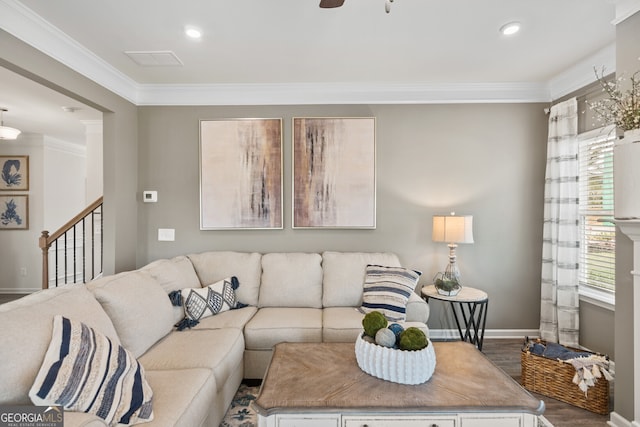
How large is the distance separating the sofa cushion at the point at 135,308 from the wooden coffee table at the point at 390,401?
35.3 inches

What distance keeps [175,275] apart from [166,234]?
3.10 feet

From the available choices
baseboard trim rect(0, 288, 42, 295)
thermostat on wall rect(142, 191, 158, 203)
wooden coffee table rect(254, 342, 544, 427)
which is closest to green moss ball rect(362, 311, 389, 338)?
wooden coffee table rect(254, 342, 544, 427)

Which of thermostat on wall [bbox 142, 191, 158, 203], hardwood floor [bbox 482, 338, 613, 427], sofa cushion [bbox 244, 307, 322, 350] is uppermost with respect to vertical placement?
thermostat on wall [bbox 142, 191, 158, 203]

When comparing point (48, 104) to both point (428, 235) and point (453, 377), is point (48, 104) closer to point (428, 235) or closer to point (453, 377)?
point (428, 235)

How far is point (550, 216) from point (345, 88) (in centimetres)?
245

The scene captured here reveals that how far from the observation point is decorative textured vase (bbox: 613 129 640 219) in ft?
5.49

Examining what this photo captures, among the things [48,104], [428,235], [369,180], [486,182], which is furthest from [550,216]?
[48,104]

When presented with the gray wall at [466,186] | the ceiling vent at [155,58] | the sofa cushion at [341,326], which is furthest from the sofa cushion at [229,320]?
the ceiling vent at [155,58]

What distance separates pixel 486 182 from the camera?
334cm

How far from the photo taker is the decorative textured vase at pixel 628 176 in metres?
1.67

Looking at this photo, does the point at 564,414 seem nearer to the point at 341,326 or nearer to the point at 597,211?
the point at 341,326

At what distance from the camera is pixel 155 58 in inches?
106

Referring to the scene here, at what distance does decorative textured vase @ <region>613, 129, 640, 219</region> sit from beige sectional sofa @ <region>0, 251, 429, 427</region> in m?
1.50

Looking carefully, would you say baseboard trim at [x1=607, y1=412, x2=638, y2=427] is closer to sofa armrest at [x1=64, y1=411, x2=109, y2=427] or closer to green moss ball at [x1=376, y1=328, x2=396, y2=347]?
green moss ball at [x1=376, y1=328, x2=396, y2=347]
